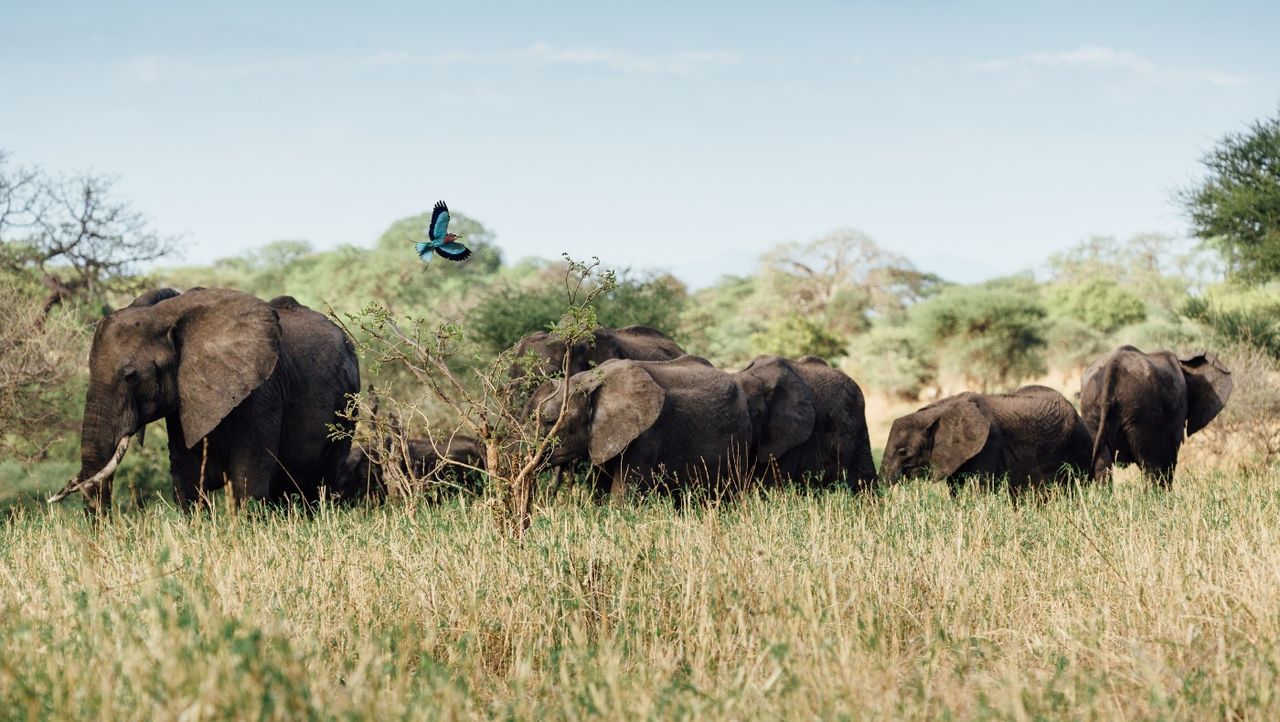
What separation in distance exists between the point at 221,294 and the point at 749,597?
5899 millimetres

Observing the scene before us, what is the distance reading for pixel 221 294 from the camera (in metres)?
10.3

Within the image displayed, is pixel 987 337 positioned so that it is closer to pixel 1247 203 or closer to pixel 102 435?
pixel 1247 203

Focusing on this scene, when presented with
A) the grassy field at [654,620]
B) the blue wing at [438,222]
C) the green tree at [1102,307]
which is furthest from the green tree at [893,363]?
the blue wing at [438,222]

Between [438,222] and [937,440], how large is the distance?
5.71m

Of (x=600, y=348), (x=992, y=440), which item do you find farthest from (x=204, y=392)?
(x=992, y=440)

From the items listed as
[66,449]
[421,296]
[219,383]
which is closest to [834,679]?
[219,383]

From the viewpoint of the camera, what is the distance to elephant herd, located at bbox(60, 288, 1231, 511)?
9.74 metres

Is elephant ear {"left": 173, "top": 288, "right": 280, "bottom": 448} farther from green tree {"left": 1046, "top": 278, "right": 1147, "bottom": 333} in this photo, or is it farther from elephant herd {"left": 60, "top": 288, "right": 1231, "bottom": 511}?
green tree {"left": 1046, "top": 278, "right": 1147, "bottom": 333}

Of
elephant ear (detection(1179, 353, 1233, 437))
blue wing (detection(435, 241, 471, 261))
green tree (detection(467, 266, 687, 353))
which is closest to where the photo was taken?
blue wing (detection(435, 241, 471, 261))

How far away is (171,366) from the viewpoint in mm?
9820

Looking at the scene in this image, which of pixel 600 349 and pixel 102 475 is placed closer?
pixel 102 475

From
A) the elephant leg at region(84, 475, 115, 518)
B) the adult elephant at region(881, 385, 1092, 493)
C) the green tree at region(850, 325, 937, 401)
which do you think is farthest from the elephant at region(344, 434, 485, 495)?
the green tree at region(850, 325, 937, 401)

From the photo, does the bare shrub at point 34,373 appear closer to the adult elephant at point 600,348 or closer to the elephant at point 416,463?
the elephant at point 416,463

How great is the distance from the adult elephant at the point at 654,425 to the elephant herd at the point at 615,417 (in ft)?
0.05
